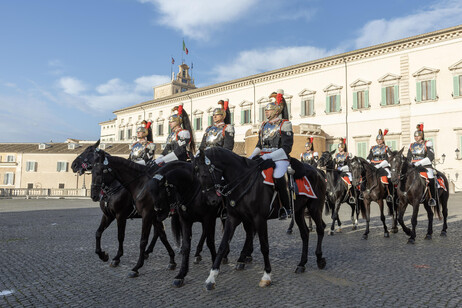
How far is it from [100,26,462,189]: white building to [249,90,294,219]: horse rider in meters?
30.0

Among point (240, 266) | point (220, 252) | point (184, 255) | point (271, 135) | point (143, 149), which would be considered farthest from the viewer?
point (143, 149)

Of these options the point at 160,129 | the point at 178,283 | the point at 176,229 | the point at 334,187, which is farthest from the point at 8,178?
the point at 178,283

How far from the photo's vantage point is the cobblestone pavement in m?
4.81

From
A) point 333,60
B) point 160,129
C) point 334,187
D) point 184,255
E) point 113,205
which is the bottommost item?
point 184,255

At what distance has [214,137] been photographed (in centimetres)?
728

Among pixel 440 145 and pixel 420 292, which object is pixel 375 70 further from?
pixel 420 292

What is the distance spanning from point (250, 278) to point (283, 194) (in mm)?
1451

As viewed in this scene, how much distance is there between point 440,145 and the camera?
32188mm

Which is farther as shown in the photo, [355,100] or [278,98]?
[355,100]

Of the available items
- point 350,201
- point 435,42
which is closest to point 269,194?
point 350,201

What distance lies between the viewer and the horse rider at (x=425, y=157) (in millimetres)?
10230

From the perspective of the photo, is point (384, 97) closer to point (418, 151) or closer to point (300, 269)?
point (418, 151)

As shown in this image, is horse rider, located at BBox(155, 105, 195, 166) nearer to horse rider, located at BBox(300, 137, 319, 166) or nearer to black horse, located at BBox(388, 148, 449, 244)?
black horse, located at BBox(388, 148, 449, 244)

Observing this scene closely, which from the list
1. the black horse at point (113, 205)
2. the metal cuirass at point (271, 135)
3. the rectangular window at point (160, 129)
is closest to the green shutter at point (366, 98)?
the rectangular window at point (160, 129)
